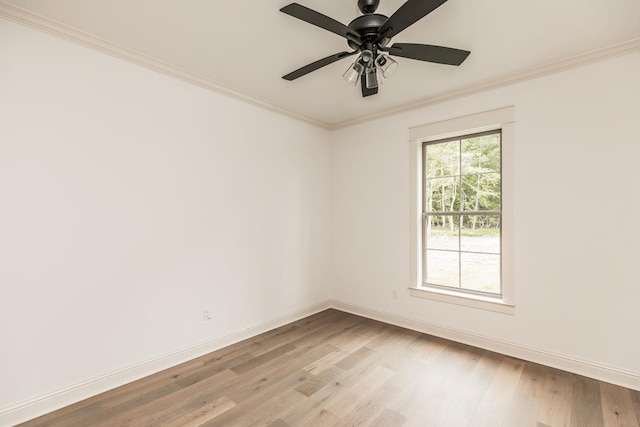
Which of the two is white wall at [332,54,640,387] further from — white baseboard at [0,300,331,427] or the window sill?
white baseboard at [0,300,331,427]

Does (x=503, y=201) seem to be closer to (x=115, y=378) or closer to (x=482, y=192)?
(x=482, y=192)

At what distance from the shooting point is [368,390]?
2.37 metres

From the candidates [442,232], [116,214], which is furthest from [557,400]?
[116,214]

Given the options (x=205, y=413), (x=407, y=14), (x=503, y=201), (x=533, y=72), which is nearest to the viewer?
(x=407, y=14)

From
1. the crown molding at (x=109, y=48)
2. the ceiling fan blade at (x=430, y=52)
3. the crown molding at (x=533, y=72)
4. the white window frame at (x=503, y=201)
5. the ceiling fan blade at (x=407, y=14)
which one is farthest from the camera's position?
the white window frame at (x=503, y=201)

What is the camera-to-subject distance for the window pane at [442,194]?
136 inches

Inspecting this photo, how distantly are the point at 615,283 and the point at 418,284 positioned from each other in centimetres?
170

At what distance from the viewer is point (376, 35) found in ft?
5.93

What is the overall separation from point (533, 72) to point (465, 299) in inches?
89.6

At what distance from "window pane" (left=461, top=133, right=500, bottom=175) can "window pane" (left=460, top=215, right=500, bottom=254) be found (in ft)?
1.70

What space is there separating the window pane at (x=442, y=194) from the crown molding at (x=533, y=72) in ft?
2.97

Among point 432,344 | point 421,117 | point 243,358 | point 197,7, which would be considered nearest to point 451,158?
point 421,117

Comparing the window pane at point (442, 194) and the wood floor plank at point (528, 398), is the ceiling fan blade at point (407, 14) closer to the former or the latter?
the window pane at point (442, 194)

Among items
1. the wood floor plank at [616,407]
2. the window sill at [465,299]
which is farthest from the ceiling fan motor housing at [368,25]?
the wood floor plank at [616,407]
